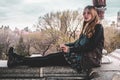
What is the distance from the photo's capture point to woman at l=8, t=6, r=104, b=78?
21.4 ft

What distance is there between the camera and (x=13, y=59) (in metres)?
6.72

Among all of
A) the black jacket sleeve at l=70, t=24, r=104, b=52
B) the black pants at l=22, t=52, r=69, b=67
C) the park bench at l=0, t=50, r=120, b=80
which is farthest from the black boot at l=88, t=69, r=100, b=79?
the black pants at l=22, t=52, r=69, b=67

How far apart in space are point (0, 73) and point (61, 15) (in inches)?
1686

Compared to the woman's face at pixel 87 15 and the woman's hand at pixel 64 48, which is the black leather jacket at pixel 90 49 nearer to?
the woman's hand at pixel 64 48

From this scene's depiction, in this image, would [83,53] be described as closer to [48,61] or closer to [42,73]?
[48,61]

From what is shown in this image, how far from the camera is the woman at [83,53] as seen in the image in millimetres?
6512

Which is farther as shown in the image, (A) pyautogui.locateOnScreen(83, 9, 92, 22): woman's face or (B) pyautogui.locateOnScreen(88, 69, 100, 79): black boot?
(A) pyautogui.locateOnScreen(83, 9, 92, 22): woman's face

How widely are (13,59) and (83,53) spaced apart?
1.18 m

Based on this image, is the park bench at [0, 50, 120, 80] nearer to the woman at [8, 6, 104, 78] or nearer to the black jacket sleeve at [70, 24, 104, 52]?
the woman at [8, 6, 104, 78]

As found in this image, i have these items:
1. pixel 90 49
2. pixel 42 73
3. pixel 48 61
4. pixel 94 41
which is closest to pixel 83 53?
pixel 90 49

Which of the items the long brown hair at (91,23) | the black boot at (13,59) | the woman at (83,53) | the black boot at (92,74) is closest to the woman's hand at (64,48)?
the woman at (83,53)

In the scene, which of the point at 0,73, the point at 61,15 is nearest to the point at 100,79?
the point at 0,73

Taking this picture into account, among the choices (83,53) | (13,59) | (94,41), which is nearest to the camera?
(94,41)

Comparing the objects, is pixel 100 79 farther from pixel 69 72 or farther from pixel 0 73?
pixel 0 73
